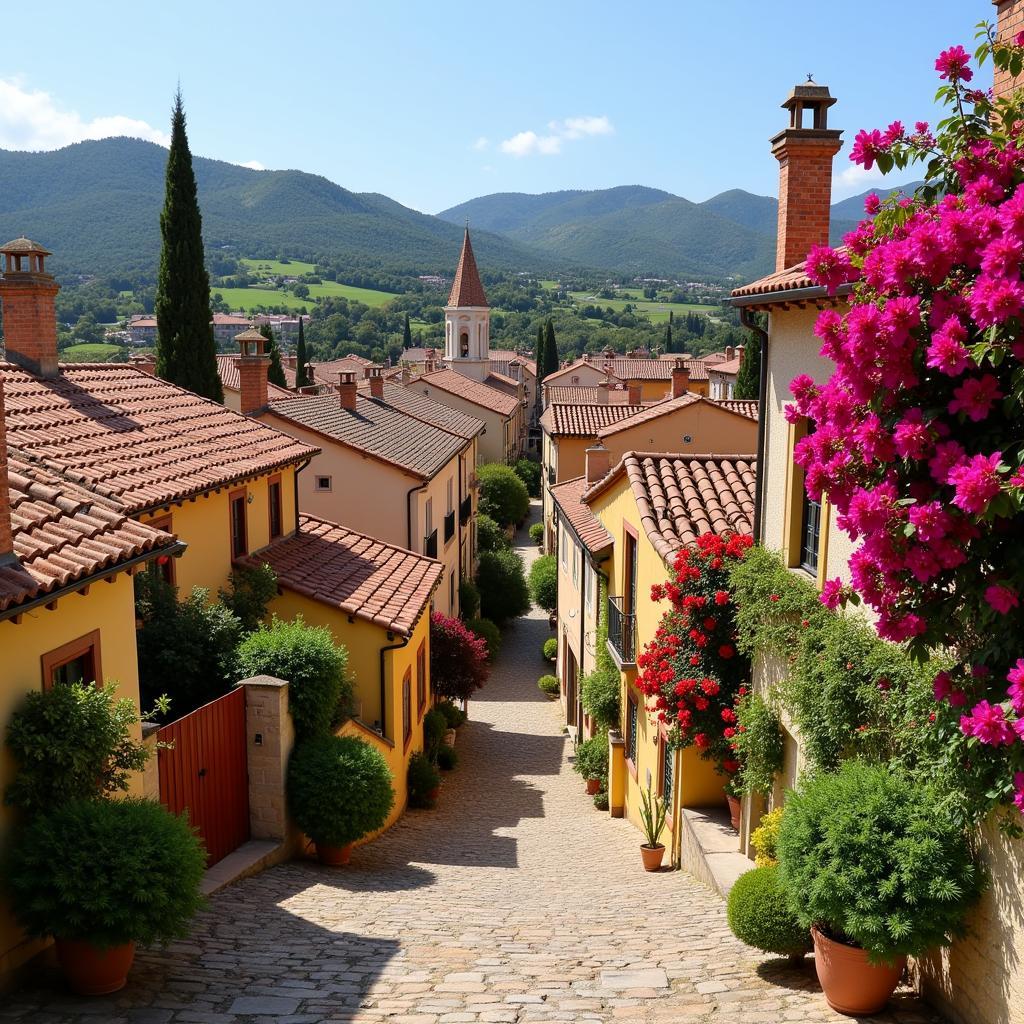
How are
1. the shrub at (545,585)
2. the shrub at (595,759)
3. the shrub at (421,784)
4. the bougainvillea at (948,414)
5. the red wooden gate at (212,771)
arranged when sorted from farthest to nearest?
the shrub at (545,585)
the shrub at (595,759)
the shrub at (421,784)
the red wooden gate at (212,771)
the bougainvillea at (948,414)

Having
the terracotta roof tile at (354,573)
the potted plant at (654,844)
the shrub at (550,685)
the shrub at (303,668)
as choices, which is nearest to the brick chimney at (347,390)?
the shrub at (550,685)

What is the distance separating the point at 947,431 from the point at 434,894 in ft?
26.8

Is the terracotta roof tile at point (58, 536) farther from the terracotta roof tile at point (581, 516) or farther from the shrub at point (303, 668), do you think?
the terracotta roof tile at point (581, 516)

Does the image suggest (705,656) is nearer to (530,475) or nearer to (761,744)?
(761,744)

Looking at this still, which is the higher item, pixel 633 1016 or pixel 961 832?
pixel 961 832

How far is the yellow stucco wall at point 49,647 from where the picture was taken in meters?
7.72

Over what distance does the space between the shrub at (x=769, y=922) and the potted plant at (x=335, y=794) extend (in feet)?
18.4

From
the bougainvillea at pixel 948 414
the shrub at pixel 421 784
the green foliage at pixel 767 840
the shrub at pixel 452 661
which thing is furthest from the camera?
the shrub at pixel 452 661

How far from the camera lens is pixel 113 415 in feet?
55.0

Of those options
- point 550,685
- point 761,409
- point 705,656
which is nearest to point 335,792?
point 705,656

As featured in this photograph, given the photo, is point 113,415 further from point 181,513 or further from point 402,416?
point 402,416

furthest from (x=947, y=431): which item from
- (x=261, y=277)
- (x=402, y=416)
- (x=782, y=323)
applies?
(x=261, y=277)

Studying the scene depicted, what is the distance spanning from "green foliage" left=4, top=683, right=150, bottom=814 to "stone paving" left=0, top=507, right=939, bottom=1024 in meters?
1.39

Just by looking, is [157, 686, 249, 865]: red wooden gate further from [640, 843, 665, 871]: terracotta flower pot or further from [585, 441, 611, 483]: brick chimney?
[585, 441, 611, 483]: brick chimney
